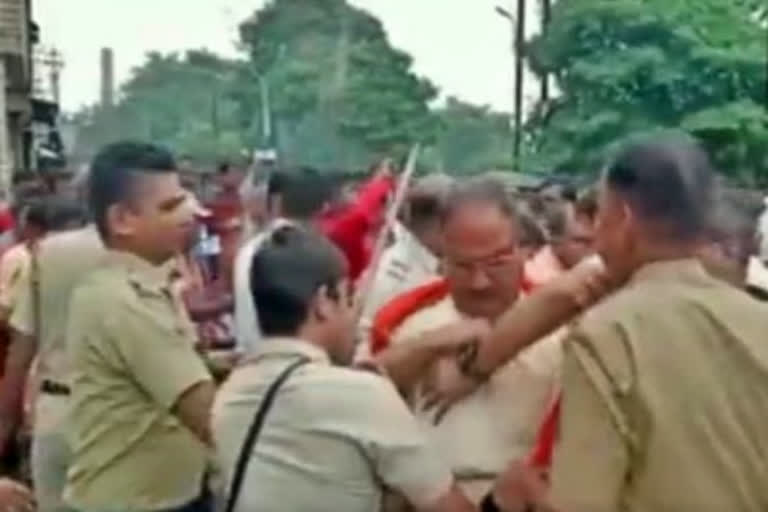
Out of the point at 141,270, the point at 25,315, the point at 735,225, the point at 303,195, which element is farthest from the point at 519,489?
the point at 303,195

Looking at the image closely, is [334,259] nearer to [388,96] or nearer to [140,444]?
[140,444]

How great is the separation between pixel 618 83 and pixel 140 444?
29.8m

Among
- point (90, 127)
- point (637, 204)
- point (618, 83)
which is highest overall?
point (637, 204)

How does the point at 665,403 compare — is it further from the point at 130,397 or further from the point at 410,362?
the point at 130,397

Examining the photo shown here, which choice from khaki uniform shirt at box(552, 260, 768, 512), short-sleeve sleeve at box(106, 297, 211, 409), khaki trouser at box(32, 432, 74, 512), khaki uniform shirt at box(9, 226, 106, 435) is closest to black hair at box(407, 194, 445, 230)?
khaki uniform shirt at box(9, 226, 106, 435)

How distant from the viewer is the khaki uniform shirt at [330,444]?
511 centimetres

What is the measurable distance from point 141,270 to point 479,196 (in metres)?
1.23

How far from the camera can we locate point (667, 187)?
4660 mm

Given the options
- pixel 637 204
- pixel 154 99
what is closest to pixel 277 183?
pixel 637 204

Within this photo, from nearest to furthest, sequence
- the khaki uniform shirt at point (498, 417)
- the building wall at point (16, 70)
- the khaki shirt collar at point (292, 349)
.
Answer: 1. the khaki shirt collar at point (292, 349)
2. the khaki uniform shirt at point (498, 417)
3. the building wall at point (16, 70)

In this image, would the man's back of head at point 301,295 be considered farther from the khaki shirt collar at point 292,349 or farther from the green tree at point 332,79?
the green tree at point 332,79

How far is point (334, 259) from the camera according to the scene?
17.5 ft

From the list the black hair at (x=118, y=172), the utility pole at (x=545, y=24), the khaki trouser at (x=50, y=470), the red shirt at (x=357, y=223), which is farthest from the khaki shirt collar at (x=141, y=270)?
the utility pole at (x=545, y=24)

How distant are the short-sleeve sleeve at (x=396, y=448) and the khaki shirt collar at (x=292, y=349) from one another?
6.0 inches
